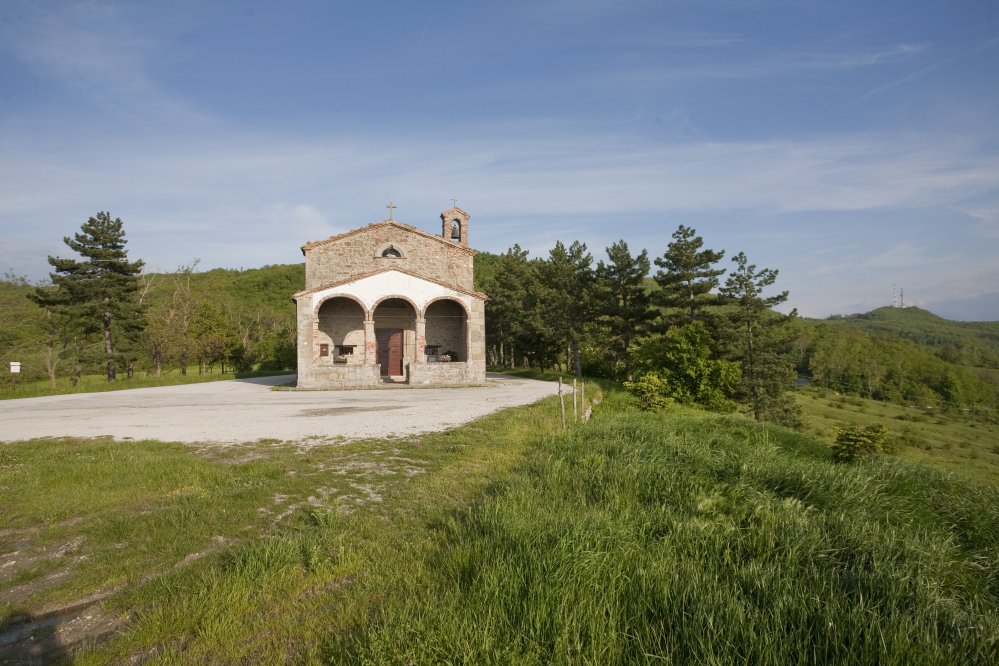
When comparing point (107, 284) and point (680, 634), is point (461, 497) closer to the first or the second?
point (680, 634)

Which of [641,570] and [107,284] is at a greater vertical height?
[107,284]

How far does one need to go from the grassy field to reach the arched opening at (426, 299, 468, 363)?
20205mm

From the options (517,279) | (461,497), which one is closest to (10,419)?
(461,497)

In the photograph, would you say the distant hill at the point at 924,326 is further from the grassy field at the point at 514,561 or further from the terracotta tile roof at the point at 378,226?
the grassy field at the point at 514,561

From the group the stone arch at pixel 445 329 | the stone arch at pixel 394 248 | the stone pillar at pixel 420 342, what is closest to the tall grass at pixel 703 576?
the stone pillar at pixel 420 342

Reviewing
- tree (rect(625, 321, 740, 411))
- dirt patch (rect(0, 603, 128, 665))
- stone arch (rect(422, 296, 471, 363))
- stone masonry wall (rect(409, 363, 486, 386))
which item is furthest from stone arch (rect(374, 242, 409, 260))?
dirt patch (rect(0, 603, 128, 665))

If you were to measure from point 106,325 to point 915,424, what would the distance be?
249 ft

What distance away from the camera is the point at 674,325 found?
26.4 m

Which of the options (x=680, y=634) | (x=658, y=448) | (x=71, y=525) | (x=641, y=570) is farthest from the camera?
(x=658, y=448)

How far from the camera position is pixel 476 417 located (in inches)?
440

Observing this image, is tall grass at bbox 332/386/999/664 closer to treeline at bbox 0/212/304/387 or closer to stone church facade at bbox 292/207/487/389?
stone church facade at bbox 292/207/487/389

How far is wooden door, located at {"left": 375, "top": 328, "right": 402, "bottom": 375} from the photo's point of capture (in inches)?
1030

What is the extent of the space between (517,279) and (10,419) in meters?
32.3

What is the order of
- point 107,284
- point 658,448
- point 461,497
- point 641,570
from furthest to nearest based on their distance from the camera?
point 107,284, point 658,448, point 461,497, point 641,570
